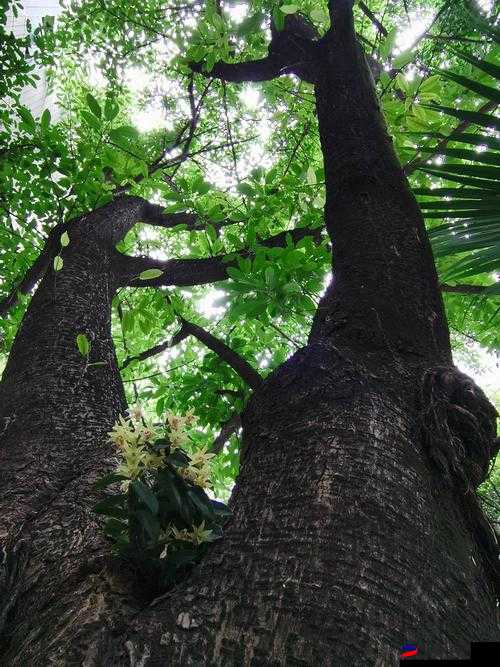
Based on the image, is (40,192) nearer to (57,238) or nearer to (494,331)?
(57,238)

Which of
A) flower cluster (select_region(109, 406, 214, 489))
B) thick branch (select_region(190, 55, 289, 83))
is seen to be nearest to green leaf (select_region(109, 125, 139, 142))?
thick branch (select_region(190, 55, 289, 83))

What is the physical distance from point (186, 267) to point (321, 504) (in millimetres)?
2189

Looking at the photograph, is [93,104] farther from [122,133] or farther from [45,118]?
[45,118]

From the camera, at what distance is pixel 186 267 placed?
2.94m

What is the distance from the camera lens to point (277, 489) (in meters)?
0.99

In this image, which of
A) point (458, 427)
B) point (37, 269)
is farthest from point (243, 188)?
point (458, 427)

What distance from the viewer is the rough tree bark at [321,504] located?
763 mm

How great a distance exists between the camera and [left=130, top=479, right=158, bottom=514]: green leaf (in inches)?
36.7

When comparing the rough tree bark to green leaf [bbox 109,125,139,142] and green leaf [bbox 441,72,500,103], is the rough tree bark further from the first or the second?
green leaf [bbox 109,125,139,142]

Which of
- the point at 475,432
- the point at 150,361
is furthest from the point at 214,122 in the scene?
the point at 475,432

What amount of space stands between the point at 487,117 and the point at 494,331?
2297mm

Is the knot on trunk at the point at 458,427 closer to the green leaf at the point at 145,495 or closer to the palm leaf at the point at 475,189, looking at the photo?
the palm leaf at the point at 475,189

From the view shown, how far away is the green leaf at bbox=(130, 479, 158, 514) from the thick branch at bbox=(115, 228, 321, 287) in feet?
6.50

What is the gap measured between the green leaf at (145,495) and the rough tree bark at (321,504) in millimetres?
139
